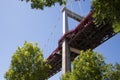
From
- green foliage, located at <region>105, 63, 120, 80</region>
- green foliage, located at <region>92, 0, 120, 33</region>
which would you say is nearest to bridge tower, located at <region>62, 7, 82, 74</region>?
green foliage, located at <region>105, 63, 120, 80</region>

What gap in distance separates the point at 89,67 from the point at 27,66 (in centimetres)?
621

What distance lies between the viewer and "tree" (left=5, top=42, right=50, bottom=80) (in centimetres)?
2656

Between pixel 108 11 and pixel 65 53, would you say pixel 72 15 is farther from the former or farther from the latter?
pixel 108 11

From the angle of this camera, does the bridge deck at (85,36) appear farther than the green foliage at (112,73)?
Yes

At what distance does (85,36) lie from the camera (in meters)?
52.4

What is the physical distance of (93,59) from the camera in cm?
2794

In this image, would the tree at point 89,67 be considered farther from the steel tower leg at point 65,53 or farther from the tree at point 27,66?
the steel tower leg at point 65,53

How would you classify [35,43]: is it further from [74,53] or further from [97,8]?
[74,53]

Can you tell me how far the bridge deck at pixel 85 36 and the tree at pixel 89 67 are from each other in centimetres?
1725

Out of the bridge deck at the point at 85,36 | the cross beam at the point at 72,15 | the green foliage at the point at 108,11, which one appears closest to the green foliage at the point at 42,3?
the green foliage at the point at 108,11

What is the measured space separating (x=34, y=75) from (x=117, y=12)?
15.3 metres

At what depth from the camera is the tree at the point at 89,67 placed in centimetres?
2623

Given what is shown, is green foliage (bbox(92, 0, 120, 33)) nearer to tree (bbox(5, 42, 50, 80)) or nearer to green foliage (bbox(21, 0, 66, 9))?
green foliage (bbox(21, 0, 66, 9))

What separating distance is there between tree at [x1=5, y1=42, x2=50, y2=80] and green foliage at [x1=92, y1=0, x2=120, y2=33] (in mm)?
13462
